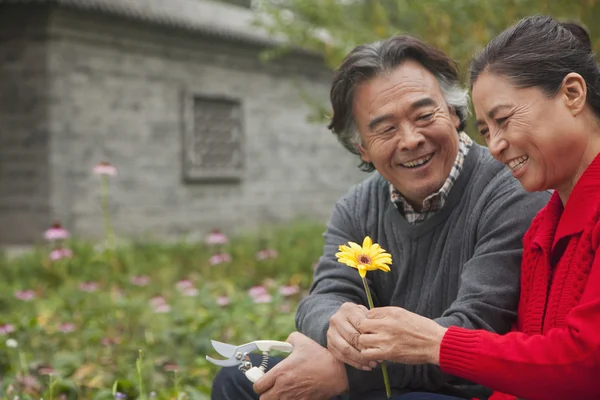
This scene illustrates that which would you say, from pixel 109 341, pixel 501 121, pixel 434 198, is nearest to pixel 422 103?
pixel 434 198

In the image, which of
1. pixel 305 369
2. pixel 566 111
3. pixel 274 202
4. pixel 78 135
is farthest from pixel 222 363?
pixel 274 202

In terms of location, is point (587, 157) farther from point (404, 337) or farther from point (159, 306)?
point (159, 306)

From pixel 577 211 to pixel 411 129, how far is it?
2.21ft

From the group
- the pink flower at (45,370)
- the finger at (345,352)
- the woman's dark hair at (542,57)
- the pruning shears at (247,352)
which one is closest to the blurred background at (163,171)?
the pink flower at (45,370)

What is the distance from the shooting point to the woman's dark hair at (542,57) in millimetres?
1716

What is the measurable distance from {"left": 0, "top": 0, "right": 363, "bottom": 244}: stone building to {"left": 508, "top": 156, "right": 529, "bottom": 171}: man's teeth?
24.2ft

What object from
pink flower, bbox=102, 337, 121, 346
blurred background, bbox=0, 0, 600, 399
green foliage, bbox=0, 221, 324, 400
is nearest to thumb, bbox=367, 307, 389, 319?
green foliage, bbox=0, 221, 324, 400

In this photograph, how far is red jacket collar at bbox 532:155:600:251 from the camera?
169cm

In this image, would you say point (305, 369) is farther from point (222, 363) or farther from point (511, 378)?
point (511, 378)

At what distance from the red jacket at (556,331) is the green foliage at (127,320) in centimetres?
114

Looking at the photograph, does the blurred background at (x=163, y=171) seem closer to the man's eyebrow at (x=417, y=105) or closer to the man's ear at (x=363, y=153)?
the man's ear at (x=363, y=153)

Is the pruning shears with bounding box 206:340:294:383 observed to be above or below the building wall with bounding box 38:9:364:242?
below

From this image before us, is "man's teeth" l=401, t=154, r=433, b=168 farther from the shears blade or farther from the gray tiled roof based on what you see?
the gray tiled roof

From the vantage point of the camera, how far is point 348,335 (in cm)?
202
